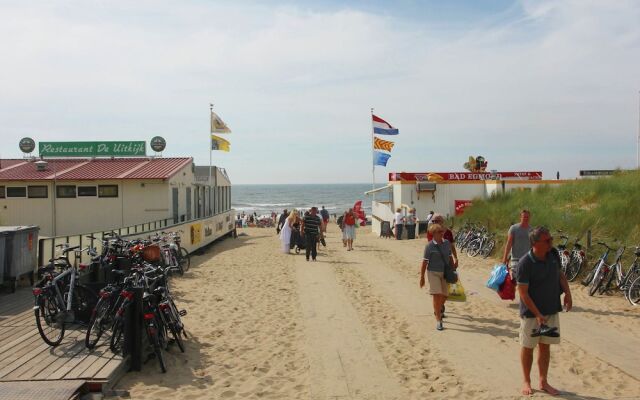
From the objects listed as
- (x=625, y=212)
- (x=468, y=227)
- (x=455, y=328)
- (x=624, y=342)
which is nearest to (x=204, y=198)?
(x=468, y=227)

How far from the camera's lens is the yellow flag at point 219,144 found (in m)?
27.8

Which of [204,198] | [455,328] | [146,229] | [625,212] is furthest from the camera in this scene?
[204,198]

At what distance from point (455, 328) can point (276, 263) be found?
28.2 ft

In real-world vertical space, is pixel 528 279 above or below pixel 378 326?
above

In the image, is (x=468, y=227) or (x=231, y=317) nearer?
(x=231, y=317)

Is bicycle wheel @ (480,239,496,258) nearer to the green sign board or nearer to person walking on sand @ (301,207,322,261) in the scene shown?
person walking on sand @ (301,207,322,261)

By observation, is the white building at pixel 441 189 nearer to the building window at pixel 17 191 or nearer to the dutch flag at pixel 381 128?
the dutch flag at pixel 381 128

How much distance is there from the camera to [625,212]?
1445 cm

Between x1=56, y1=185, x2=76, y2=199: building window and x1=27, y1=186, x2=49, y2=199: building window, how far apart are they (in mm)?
421

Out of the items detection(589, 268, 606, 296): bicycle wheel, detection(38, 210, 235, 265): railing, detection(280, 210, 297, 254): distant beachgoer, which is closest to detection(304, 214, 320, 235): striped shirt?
detection(280, 210, 297, 254): distant beachgoer

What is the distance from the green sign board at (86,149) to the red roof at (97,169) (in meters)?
0.54

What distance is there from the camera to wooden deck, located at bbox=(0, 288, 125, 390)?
5.78 metres

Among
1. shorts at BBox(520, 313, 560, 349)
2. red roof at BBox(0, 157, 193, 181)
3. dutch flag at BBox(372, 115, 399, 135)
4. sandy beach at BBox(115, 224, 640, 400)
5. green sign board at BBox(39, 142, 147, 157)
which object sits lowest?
sandy beach at BBox(115, 224, 640, 400)

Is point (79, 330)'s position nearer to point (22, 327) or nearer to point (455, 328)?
point (22, 327)
